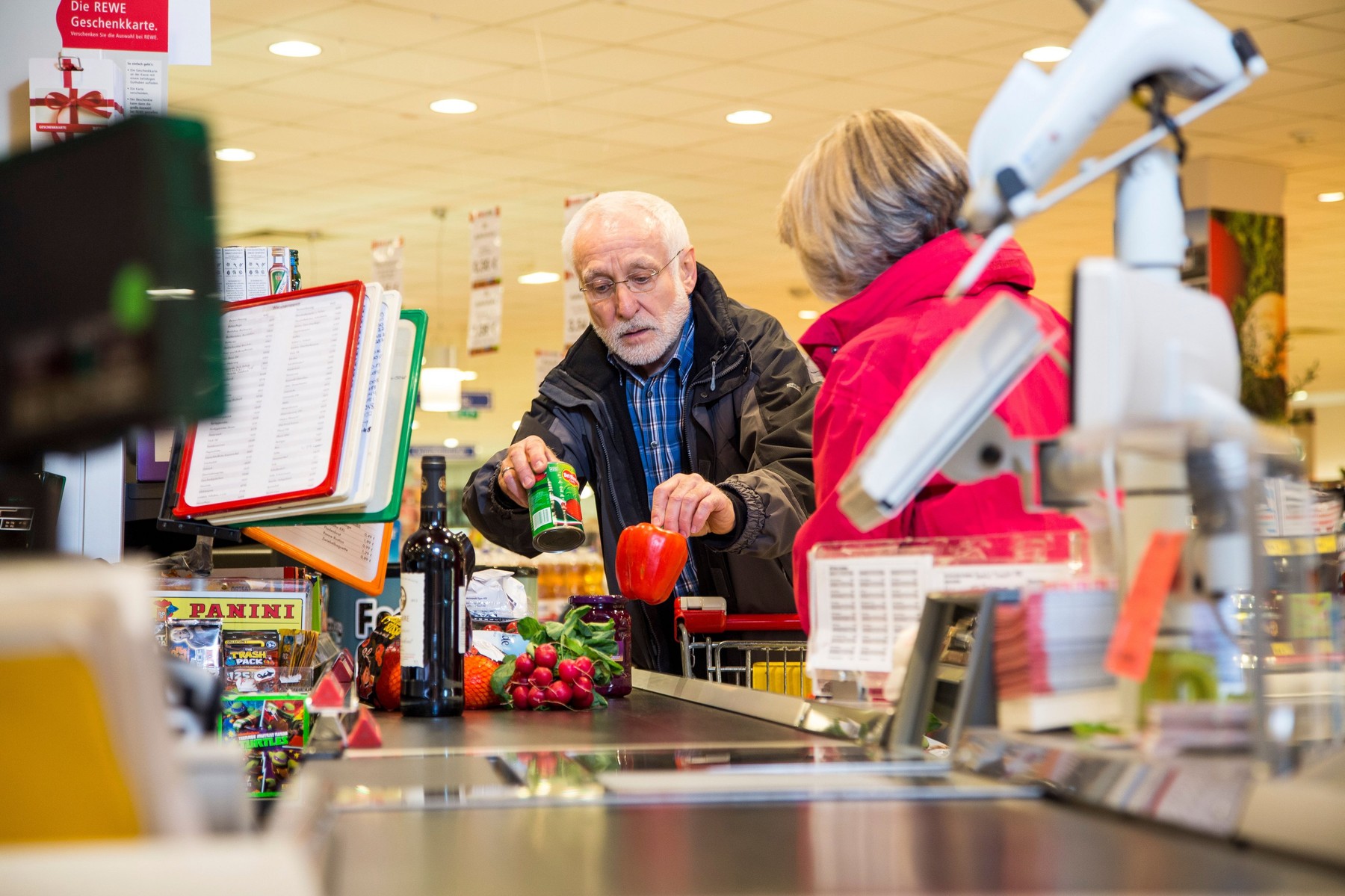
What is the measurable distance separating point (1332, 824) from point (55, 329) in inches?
31.2

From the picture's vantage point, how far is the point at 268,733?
5.43 feet

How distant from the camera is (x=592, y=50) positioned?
6.19 metres

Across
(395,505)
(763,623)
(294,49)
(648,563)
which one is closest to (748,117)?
(294,49)

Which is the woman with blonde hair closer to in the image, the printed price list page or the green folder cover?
the green folder cover

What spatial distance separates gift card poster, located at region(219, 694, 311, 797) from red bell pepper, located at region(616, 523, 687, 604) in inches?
27.8

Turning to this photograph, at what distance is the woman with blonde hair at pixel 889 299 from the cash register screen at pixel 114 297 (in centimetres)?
112

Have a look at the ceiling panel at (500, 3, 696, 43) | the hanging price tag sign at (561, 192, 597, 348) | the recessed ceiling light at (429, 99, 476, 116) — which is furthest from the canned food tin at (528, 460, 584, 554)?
the recessed ceiling light at (429, 99, 476, 116)

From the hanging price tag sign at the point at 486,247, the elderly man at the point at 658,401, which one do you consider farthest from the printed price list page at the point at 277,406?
the hanging price tag sign at the point at 486,247

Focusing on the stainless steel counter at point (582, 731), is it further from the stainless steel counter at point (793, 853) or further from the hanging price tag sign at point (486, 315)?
the hanging price tag sign at point (486, 315)

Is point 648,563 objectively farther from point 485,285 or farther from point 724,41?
point 485,285

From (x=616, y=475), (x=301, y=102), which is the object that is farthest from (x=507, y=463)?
(x=301, y=102)

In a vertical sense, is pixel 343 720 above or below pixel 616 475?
below

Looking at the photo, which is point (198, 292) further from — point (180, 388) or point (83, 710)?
point (83, 710)

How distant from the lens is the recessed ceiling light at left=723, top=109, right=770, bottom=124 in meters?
7.11
